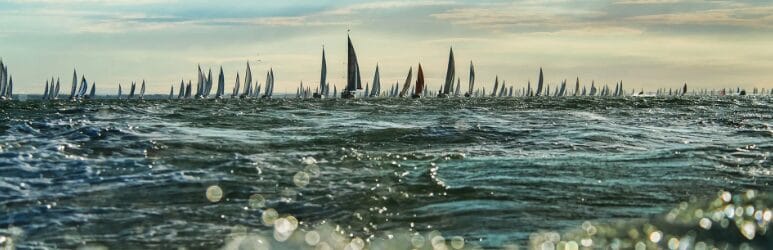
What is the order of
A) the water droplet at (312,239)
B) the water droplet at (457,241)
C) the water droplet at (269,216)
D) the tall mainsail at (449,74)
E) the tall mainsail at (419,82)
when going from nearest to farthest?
the water droplet at (312,239) → the water droplet at (457,241) → the water droplet at (269,216) → the tall mainsail at (419,82) → the tall mainsail at (449,74)

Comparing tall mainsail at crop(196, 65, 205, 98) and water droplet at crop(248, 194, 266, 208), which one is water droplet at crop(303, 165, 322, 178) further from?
tall mainsail at crop(196, 65, 205, 98)

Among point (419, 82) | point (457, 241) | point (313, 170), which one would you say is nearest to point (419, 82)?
point (419, 82)

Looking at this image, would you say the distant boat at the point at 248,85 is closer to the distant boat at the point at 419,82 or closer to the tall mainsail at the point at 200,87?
the tall mainsail at the point at 200,87

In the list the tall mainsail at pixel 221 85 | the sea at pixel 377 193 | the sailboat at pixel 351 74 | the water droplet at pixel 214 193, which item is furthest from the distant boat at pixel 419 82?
the water droplet at pixel 214 193

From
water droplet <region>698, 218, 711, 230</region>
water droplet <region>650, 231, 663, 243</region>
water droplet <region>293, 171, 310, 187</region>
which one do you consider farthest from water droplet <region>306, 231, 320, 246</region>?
water droplet <region>293, 171, 310, 187</region>

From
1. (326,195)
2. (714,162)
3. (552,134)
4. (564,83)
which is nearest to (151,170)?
(326,195)
